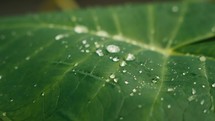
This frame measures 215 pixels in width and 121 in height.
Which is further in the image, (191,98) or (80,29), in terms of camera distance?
(80,29)

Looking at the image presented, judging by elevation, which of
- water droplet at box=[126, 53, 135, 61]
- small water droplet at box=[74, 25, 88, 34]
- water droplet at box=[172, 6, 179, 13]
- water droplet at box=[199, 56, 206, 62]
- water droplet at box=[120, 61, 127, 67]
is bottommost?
small water droplet at box=[74, 25, 88, 34]

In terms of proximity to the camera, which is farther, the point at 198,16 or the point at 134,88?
the point at 198,16

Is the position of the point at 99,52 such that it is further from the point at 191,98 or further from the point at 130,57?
the point at 191,98

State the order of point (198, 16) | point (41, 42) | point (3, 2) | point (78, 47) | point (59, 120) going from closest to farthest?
point (59, 120)
point (78, 47)
point (41, 42)
point (198, 16)
point (3, 2)

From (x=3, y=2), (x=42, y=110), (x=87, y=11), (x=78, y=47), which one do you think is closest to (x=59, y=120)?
(x=42, y=110)

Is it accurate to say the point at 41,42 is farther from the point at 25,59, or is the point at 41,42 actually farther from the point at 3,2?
the point at 3,2

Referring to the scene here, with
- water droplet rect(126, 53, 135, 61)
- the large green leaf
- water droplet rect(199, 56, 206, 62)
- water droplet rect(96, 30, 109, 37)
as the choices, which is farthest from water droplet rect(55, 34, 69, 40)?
water droplet rect(199, 56, 206, 62)

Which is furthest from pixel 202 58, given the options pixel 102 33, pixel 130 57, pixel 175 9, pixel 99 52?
pixel 175 9

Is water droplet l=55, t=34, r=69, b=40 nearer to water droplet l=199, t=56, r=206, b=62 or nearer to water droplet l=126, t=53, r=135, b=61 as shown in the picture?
water droplet l=126, t=53, r=135, b=61
